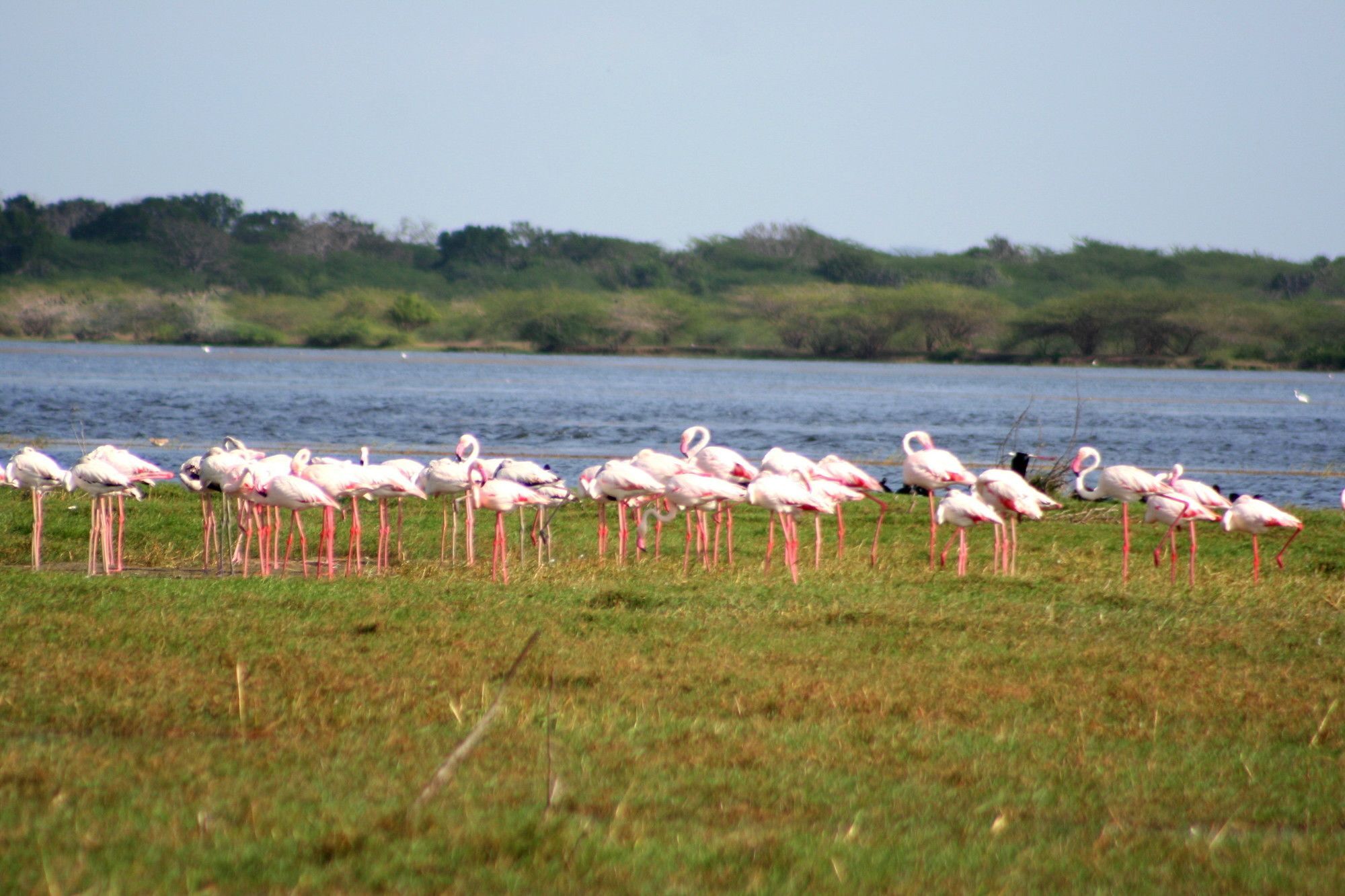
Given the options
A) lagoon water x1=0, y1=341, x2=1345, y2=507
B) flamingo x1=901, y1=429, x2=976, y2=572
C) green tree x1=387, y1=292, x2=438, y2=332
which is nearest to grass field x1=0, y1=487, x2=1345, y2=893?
flamingo x1=901, y1=429, x2=976, y2=572

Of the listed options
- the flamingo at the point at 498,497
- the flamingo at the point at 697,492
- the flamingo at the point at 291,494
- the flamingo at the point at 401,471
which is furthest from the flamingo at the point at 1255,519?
the flamingo at the point at 291,494

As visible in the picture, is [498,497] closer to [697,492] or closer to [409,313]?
[697,492]

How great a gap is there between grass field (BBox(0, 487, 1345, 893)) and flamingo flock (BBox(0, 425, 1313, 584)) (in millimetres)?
1029

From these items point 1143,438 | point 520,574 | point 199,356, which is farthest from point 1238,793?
point 199,356

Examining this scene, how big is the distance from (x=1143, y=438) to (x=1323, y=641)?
2314 centimetres

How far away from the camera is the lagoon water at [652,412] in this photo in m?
24.4

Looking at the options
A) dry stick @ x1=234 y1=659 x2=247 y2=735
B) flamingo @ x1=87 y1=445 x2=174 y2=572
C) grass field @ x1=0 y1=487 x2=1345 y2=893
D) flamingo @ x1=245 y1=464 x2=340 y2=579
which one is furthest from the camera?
flamingo @ x1=87 y1=445 x2=174 y2=572

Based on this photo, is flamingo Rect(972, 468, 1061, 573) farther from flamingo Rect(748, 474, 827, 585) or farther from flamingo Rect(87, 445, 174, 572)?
flamingo Rect(87, 445, 174, 572)

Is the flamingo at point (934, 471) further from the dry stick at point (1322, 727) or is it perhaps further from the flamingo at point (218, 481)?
the dry stick at point (1322, 727)

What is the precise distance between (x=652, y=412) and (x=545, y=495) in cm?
2389

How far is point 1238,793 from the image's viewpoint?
4762mm

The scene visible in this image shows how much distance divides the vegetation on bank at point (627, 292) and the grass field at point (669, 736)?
66.4 meters

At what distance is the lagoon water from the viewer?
80.1 ft

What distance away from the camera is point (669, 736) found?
17.4 feet
